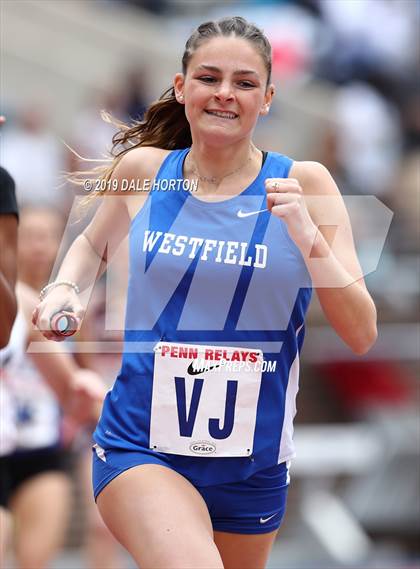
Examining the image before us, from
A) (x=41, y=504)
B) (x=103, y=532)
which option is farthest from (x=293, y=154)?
(x=41, y=504)

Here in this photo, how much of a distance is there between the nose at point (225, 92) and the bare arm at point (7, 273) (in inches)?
34.6

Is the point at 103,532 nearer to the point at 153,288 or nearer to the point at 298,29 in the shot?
the point at 153,288

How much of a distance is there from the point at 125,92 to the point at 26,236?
472cm

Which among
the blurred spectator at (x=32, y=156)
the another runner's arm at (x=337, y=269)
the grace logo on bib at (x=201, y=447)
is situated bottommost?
the blurred spectator at (x=32, y=156)

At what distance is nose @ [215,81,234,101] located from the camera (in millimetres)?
3740

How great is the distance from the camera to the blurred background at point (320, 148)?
9906 mm

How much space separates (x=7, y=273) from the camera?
4.21 metres

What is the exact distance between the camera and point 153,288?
386 cm

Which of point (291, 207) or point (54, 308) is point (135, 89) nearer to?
point (54, 308)

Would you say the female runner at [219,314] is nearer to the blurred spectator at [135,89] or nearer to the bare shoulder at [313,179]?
the bare shoulder at [313,179]

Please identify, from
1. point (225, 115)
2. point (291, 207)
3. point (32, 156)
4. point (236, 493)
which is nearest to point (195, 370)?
point (236, 493)

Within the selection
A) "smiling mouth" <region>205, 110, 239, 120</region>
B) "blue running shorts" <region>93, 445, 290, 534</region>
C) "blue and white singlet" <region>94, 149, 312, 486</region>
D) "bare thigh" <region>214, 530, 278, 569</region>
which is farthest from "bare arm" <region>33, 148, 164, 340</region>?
"bare thigh" <region>214, 530, 278, 569</region>

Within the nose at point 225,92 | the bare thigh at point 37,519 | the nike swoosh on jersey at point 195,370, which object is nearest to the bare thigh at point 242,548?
the nike swoosh on jersey at point 195,370
